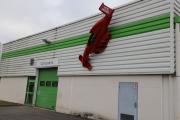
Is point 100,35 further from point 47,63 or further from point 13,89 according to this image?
point 13,89

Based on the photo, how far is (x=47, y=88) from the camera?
1650 cm

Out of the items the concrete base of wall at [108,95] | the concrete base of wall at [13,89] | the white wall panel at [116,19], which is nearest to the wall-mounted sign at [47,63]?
the concrete base of wall at [108,95]

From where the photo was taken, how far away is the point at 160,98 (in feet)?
31.3

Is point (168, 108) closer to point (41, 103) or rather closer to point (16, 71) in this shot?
point (41, 103)

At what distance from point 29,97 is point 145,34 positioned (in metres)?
11.2

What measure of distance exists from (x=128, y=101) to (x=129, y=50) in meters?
2.34

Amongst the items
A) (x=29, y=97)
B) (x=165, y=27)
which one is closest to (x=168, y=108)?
(x=165, y=27)

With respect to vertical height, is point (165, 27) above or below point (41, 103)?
above

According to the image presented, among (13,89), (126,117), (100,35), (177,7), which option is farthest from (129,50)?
(13,89)

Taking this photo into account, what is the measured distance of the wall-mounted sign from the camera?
1569cm

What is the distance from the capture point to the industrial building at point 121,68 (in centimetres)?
954

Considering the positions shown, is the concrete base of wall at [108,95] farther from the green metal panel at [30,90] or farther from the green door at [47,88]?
the green metal panel at [30,90]

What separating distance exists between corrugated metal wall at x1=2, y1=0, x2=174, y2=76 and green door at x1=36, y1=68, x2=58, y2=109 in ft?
3.93

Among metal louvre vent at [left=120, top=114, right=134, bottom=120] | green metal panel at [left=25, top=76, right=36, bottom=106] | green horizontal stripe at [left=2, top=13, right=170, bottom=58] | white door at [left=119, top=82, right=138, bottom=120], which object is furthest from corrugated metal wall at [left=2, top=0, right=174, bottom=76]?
green metal panel at [left=25, top=76, right=36, bottom=106]
